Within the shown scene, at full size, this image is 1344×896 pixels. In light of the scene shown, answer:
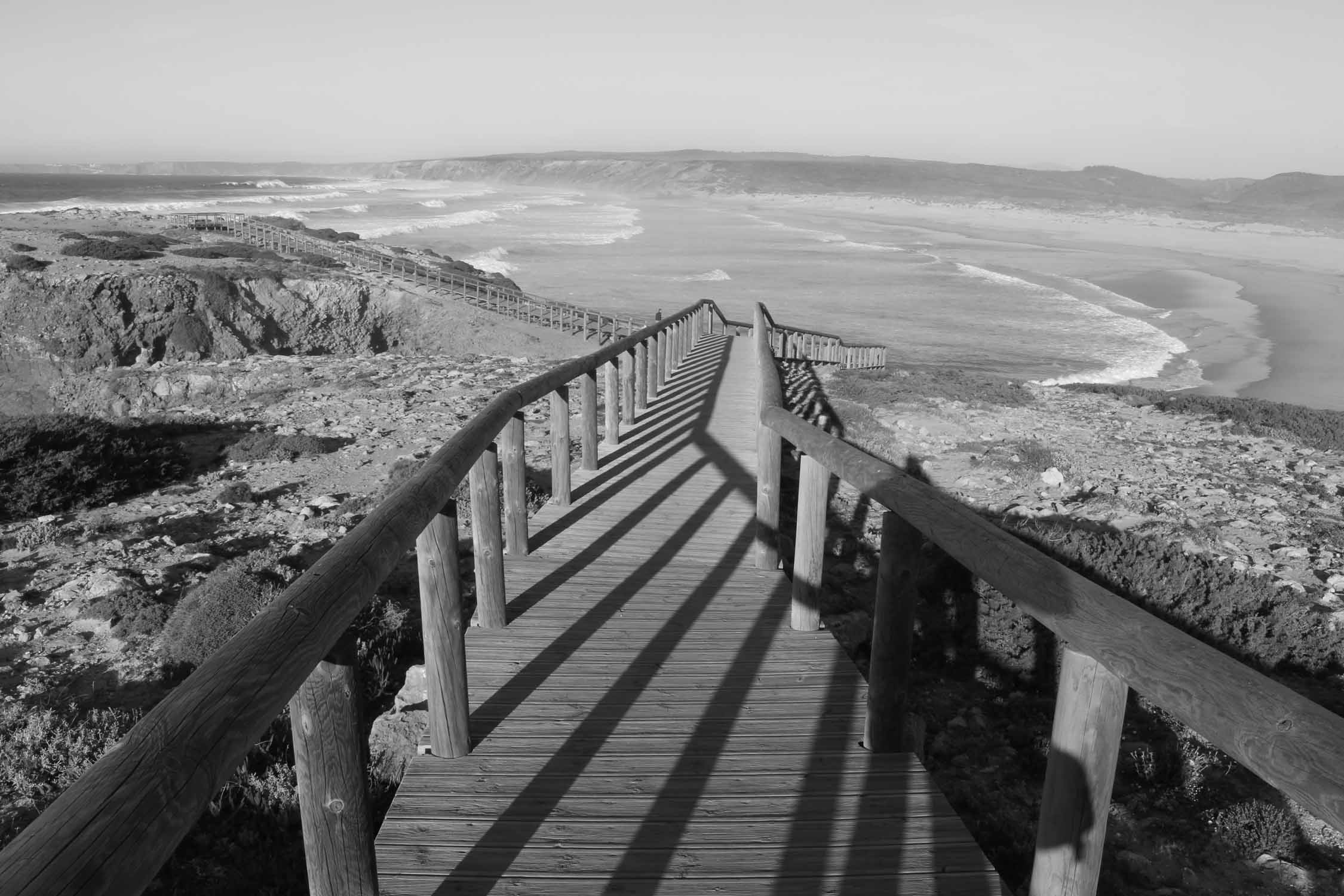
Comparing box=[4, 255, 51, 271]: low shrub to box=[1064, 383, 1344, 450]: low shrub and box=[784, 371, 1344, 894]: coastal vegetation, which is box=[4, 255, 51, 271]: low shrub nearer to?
box=[784, 371, 1344, 894]: coastal vegetation

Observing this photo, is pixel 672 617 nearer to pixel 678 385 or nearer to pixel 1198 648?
pixel 1198 648

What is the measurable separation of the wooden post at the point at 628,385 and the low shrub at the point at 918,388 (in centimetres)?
732

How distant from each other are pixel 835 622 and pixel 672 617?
7.00 ft

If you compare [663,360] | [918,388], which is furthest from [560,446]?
[918,388]

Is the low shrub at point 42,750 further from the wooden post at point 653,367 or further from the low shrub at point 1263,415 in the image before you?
the low shrub at point 1263,415

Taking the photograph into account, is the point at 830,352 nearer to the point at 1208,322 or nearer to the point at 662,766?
the point at 662,766

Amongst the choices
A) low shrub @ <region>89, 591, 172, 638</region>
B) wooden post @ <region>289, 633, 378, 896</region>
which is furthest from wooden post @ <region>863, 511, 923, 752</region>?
low shrub @ <region>89, 591, 172, 638</region>

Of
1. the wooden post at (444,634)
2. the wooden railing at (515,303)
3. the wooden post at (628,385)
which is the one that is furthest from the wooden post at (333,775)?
the wooden railing at (515,303)

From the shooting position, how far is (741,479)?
24.5ft

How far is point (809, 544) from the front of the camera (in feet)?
12.8

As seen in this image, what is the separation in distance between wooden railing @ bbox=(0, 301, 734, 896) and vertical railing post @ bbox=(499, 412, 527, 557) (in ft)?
4.02

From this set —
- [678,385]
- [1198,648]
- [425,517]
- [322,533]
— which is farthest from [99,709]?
[678,385]

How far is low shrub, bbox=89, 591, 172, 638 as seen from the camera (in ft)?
19.2

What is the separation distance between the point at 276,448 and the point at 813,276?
42725 mm
